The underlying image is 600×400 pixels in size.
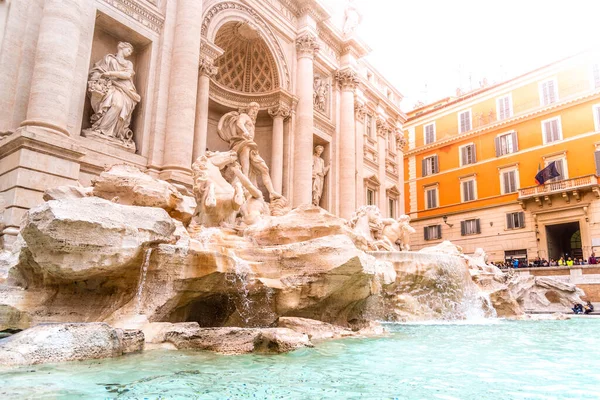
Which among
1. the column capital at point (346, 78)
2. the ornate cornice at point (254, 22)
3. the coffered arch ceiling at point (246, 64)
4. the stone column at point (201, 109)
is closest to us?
the stone column at point (201, 109)

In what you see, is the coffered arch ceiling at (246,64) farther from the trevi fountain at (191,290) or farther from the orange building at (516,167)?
the orange building at (516,167)

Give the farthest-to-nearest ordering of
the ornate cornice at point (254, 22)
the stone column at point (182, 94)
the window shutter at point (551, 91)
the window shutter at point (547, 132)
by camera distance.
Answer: the window shutter at point (551, 91) → the window shutter at point (547, 132) → the ornate cornice at point (254, 22) → the stone column at point (182, 94)

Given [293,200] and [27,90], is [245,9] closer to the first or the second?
[293,200]

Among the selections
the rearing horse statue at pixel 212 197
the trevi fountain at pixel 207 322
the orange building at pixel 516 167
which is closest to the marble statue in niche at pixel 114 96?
the rearing horse statue at pixel 212 197

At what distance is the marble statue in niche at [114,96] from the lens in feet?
35.3

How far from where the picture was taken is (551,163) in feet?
80.3

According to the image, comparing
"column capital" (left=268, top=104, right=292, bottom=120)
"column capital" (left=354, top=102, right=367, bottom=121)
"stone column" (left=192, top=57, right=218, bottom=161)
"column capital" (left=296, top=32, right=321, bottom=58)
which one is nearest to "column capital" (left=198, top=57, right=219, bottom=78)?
"stone column" (left=192, top=57, right=218, bottom=161)

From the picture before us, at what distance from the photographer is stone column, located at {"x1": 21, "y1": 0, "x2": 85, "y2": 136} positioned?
891 cm

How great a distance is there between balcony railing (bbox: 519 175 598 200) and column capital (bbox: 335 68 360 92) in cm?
1239

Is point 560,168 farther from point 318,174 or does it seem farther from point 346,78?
point 318,174

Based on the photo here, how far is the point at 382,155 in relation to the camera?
82.8 feet

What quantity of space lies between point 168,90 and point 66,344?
386 inches

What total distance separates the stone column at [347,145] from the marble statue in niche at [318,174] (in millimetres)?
888

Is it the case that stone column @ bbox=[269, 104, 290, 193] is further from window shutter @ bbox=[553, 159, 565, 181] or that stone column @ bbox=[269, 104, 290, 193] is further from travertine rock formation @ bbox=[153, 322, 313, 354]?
window shutter @ bbox=[553, 159, 565, 181]
